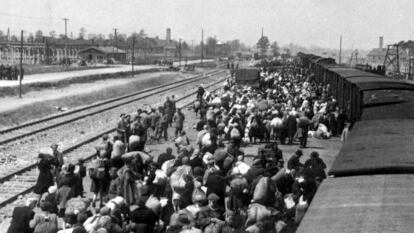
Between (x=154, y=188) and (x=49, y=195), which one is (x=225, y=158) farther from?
(x=49, y=195)

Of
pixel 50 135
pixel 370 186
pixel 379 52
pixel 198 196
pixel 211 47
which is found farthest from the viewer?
pixel 211 47

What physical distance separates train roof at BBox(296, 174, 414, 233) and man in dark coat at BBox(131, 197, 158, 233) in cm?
300

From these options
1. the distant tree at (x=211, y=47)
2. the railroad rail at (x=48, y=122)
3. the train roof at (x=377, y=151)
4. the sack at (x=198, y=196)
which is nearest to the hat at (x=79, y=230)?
the sack at (x=198, y=196)

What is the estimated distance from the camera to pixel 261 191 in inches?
353

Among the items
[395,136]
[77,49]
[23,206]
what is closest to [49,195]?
[23,206]

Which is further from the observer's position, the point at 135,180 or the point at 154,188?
the point at 135,180

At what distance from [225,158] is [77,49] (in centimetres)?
9316

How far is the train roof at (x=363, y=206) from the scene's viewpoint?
4.57 meters

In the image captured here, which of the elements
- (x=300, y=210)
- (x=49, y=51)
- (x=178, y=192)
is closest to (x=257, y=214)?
(x=300, y=210)

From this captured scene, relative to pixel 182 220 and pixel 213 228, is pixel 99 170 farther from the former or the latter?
pixel 213 228

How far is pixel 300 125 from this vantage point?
1834cm

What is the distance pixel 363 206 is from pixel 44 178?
325 inches

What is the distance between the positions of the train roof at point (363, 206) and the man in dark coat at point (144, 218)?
300cm

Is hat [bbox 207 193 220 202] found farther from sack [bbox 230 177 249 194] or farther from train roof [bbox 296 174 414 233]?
train roof [bbox 296 174 414 233]
